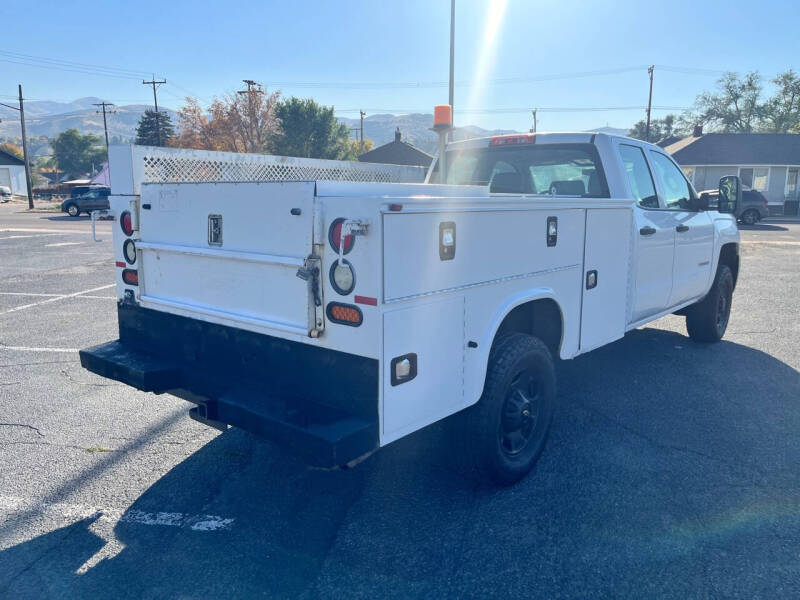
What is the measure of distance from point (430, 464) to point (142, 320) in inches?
78.3

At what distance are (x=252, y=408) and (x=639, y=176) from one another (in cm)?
384

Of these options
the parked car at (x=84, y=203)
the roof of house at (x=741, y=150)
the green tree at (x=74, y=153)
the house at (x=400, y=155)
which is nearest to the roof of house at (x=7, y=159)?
the green tree at (x=74, y=153)

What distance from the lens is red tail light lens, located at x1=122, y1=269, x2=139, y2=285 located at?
378 cm

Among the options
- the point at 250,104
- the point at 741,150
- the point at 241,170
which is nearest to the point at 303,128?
the point at 250,104

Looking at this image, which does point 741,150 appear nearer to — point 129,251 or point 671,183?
point 671,183

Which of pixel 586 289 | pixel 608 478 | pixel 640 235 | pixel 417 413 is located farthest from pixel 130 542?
pixel 640 235

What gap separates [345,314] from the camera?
274cm

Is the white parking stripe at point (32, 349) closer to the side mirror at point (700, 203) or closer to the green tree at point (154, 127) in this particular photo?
the side mirror at point (700, 203)

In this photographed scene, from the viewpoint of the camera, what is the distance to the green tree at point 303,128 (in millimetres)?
48844

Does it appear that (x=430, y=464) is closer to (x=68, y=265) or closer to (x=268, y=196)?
(x=268, y=196)

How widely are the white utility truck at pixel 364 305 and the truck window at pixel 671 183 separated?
122 centimetres

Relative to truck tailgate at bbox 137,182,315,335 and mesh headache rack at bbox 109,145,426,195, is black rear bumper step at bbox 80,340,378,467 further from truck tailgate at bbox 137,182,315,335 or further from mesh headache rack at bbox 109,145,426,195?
mesh headache rack at bbox 109,145,426,195

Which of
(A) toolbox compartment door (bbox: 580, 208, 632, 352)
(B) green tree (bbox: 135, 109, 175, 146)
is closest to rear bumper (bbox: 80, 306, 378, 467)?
(A) toolbox compartment door (bbox: 580, 208, 632, 352)

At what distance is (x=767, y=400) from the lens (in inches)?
202
